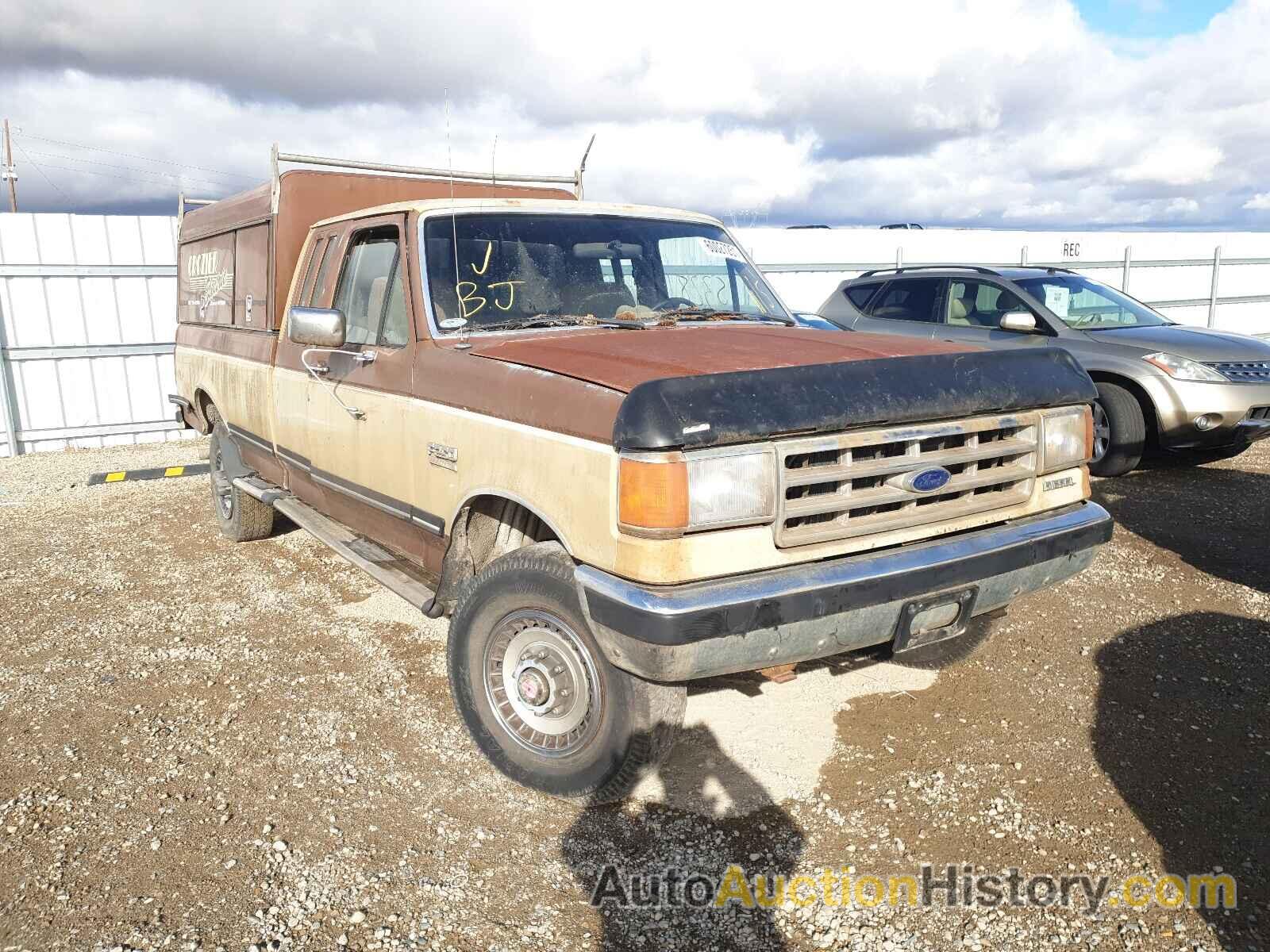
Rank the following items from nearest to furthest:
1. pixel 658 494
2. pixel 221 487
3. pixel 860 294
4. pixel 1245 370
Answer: pixel 658 494, pixel 221 487, pixel 1245 370, pixel 860 294

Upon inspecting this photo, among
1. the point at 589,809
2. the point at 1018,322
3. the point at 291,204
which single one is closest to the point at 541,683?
the point at 589,809

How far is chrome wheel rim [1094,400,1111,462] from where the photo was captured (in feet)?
25.1

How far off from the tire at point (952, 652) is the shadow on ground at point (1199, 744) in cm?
55

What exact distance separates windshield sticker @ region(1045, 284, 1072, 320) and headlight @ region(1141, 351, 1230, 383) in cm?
100

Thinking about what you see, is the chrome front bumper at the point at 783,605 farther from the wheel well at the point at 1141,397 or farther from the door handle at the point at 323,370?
the wheel well at the point at 1141,397

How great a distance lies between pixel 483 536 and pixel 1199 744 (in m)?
2.87

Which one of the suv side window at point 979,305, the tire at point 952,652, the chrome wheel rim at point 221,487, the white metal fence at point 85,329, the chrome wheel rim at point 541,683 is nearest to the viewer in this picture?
the chrome wheel rim at point 541,683

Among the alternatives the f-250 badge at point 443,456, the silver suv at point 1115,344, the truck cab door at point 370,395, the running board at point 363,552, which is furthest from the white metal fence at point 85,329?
the f-250 badge at point 443,456

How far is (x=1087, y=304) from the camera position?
8.52 metres

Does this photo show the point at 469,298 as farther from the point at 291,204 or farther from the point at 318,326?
the point at 291,204

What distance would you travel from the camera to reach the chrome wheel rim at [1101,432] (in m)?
7.65

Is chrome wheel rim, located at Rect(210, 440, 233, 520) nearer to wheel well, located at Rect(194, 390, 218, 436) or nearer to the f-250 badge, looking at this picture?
wheel well, located at Rect(194, 390, 218, 436)

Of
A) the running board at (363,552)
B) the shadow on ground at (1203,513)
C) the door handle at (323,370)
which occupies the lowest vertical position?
the shadow on ground at (1203,513)

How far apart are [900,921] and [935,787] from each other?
29.4 inches
